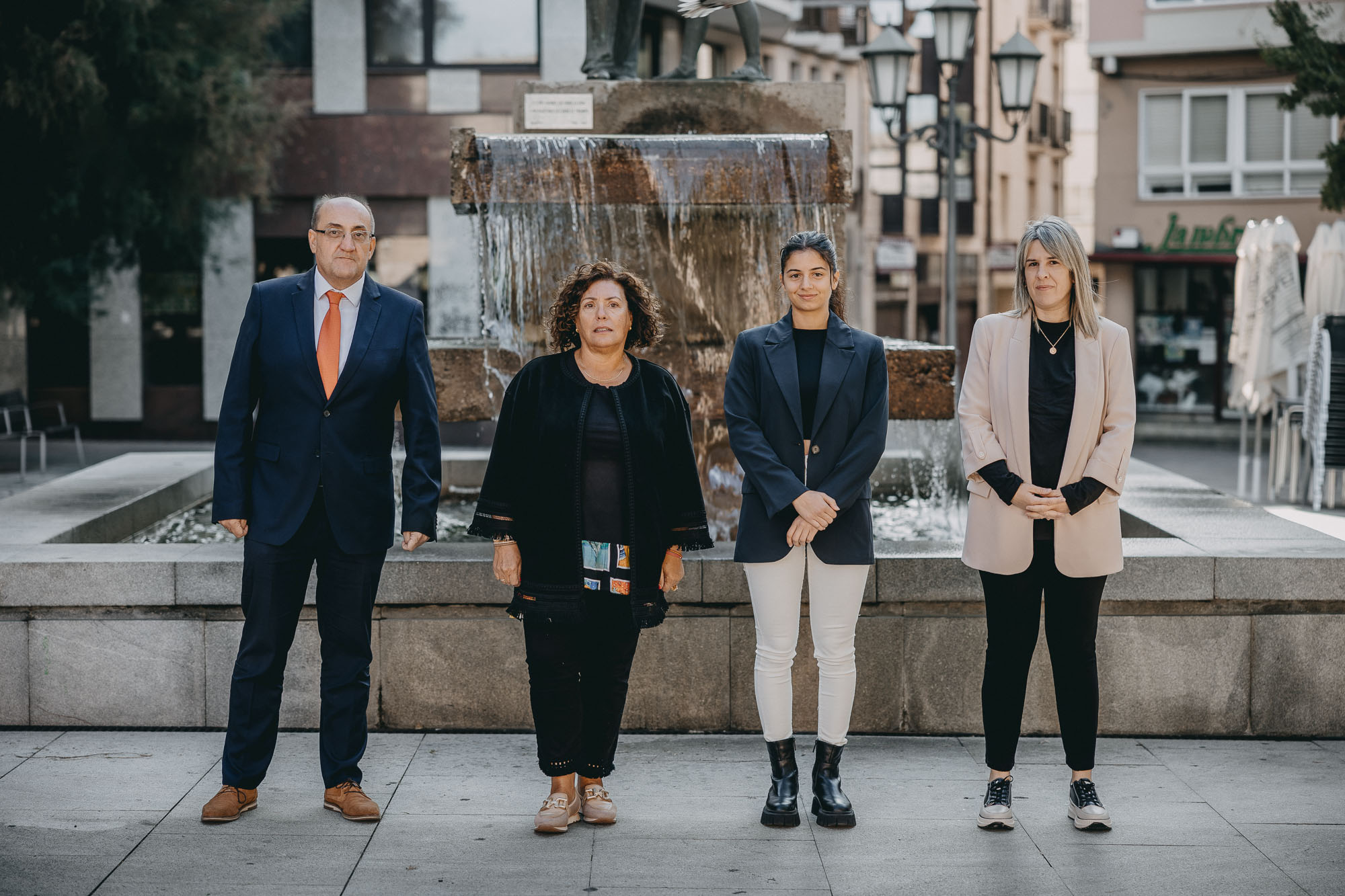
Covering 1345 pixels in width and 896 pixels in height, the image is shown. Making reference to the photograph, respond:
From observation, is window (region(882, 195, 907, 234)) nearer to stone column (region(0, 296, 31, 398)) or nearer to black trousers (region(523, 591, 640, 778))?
stone column (region(0, 296, 31, 398))

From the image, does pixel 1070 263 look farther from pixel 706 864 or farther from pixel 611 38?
pixel 611 38

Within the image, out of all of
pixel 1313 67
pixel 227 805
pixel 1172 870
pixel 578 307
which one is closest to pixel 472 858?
pixel 227 805

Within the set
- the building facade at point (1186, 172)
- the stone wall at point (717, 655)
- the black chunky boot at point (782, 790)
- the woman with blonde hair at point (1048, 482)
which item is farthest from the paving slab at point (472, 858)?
the building facade at point (1186, 172)

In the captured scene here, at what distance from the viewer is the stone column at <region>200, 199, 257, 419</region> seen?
23281 mm

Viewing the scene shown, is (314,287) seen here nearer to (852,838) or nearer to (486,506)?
(486,506)

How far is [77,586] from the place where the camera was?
6062mm

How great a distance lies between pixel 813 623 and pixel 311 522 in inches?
64.3

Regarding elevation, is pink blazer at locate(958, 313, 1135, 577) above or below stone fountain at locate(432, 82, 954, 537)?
below

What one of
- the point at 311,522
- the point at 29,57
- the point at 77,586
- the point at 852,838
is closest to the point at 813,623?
the point at 852,838

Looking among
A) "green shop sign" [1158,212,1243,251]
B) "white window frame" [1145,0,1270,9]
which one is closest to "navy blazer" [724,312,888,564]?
"green shop sign" [1158,212,1243,251]

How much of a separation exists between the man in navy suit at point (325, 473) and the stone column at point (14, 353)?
19.8 meters

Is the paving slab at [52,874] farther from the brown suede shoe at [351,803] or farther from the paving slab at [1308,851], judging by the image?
the paving slab at [1308,851]

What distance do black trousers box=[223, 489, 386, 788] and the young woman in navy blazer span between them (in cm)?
126

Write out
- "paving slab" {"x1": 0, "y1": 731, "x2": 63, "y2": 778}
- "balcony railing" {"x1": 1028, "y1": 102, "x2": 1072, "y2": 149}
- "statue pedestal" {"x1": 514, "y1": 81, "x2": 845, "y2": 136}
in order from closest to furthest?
"paving slab" {"x1": 0, "y1": 731, "x2": 63, "y2": 778} → "statue pedestal" {"x1": 514, "y1": 81, "x2": 845, "y2": 136} → "balcony railing" {"x1": 1028, "y1": 102, "x2": 1072, "y2": 149}
